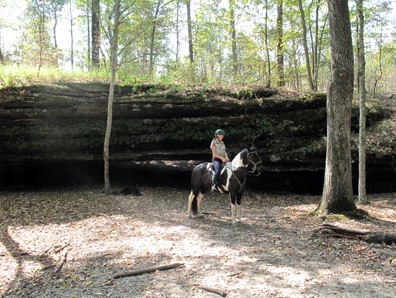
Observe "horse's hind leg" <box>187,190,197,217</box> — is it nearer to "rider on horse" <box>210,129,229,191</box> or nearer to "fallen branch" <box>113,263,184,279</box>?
"rider on horse" <box>210,129,229,191</box>

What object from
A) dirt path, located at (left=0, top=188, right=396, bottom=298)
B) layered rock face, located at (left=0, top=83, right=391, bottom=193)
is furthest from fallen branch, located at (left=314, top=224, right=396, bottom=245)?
layered rock face, located at (left=0, top=83, right=391, bottom=193)

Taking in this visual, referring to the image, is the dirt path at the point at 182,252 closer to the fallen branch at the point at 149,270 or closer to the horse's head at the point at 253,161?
the fallen branch at the point at 149,270

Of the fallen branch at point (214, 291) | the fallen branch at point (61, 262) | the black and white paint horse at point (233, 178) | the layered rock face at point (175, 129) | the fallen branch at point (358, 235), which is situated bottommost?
the fallen branch at point (61, 262)

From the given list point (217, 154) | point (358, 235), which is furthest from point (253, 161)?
point (358, 235)

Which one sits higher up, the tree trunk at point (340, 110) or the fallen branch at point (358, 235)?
the tree trunk at point (340, 110)

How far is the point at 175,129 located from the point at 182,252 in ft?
25.7

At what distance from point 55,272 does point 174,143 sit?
8.65 meters

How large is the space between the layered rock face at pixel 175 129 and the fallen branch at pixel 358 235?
249 inches

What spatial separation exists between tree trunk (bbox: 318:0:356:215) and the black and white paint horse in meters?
2.37

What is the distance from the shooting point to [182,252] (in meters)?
6.63

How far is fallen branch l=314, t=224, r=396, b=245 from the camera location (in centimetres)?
672

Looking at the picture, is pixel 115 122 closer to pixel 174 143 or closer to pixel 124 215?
pixel 174 143

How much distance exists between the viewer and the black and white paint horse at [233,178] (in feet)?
27.2

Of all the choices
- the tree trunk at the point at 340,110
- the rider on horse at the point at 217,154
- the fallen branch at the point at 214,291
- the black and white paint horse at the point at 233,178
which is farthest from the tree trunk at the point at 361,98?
the fallen branch at the point at 214,291
